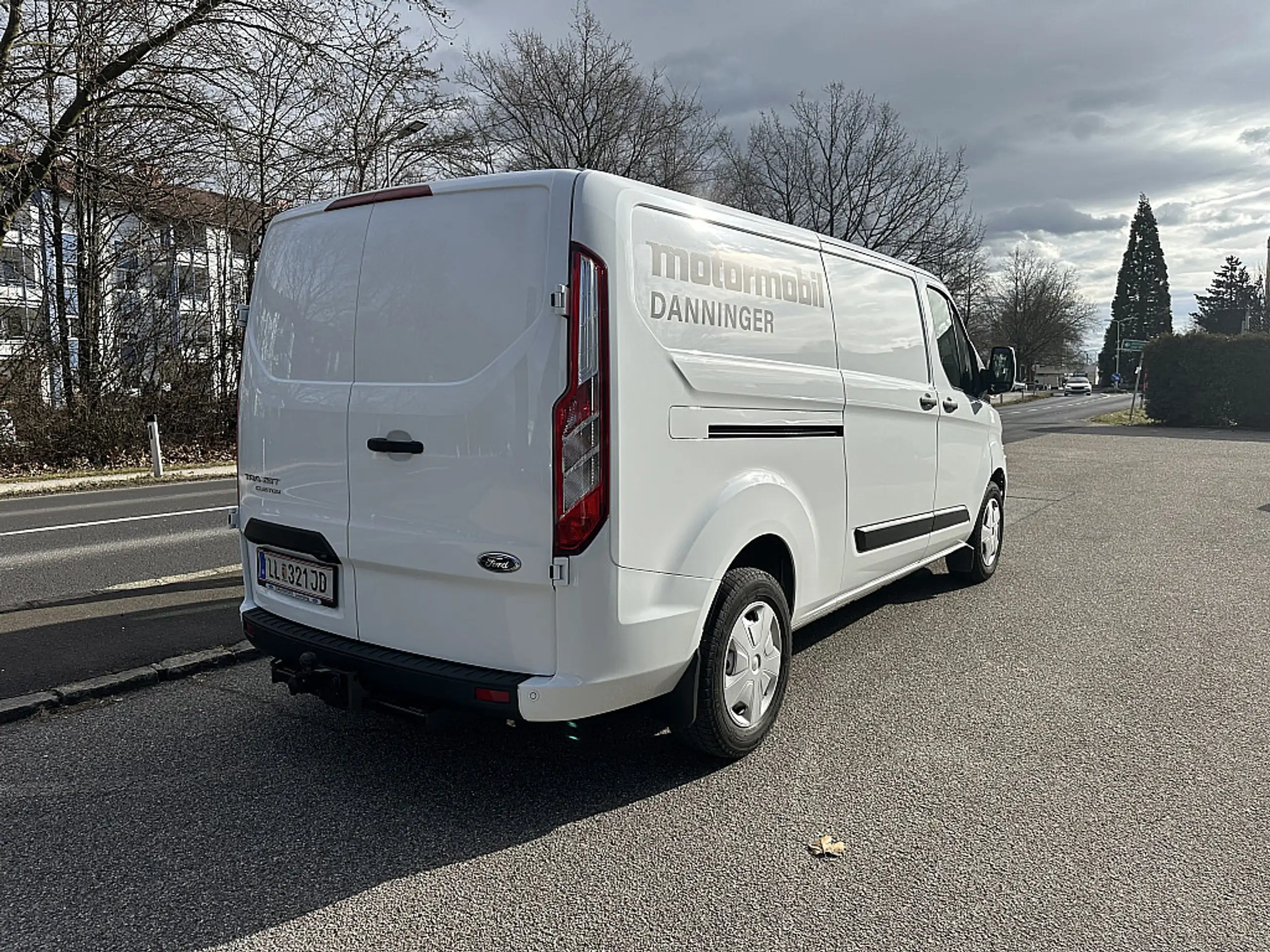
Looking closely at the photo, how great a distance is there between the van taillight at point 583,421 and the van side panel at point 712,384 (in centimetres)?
4

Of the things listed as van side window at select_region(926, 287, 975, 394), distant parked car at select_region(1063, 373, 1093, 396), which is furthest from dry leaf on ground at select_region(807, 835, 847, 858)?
distant parked car at select_region(1063, 373, 1093, 396)

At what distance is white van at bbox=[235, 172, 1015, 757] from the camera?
3100mm

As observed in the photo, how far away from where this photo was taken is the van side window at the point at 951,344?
5.90 meters

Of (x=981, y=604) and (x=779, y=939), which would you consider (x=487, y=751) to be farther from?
(x=981, y=604)

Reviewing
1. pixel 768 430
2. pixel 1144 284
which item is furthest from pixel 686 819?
pixel 1144 284

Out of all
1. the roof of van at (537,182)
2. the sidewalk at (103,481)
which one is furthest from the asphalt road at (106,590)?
the sidewalk at (103,481)

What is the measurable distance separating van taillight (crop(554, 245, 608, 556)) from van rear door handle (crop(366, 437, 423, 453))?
22.0 inches

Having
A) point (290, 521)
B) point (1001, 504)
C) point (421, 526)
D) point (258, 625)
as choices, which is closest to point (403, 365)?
point (421, 526)

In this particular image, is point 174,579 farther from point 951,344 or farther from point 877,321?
point 951,344

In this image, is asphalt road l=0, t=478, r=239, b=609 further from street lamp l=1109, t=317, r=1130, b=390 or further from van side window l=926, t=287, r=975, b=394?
street lamp l=1109, t=317, r=1130, b=390

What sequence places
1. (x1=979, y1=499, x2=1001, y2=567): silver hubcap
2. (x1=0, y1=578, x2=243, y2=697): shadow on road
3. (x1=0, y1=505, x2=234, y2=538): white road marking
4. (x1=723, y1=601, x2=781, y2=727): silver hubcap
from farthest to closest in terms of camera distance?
(x1=0, y1=505, x2=234, y2=538): white road marking
(x1=979, y1=499, x2=1001, y2=567): silver hubcap
(x1=0, y1=578, x2=243, y2=697): shadow on road
(x1=723, y1=601, x2=781, y2=727): silver hubcap

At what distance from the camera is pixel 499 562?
315cm

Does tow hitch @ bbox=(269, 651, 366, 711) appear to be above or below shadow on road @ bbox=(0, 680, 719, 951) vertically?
above

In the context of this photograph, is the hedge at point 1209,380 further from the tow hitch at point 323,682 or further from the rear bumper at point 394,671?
the tow hitch at point 323,682
